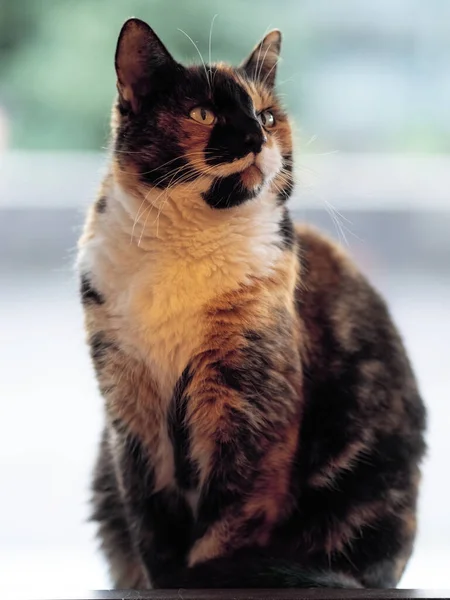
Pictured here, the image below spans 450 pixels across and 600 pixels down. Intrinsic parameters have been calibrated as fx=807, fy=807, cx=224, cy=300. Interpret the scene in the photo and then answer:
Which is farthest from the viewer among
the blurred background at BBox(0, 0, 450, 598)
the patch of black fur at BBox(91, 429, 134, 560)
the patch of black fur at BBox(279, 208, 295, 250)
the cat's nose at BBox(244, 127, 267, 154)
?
the blurred background at BBox(0, 0, 450, 598)

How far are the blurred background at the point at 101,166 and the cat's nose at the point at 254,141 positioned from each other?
0.24 metres

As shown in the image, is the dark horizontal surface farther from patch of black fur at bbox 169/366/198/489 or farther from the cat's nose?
the cat's nose

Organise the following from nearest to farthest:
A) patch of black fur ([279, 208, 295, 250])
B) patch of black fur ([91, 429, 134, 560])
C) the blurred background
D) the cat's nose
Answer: the cat's nose, patch of black fur ([279, 208, 295, 250]), patch of black fur ([91, 429, 134, 560]), the blurred background

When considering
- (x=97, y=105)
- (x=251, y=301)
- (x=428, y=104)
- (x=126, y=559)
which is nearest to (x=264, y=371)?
(x=251, y=301)

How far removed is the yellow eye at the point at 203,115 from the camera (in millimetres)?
1104

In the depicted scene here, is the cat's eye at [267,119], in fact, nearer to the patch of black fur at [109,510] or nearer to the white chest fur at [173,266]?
the white chest fur at [173,266]

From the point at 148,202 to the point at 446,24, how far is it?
37.9 inches

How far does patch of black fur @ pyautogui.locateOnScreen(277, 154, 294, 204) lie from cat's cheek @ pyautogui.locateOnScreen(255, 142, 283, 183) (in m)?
0.03

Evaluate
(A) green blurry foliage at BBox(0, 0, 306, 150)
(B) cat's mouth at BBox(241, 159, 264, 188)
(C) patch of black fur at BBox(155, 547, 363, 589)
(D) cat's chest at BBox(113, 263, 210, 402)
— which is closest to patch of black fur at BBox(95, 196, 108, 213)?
(D) cat's chest at BBox(113, 263, 210, 402)

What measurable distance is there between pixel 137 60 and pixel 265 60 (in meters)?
0.22

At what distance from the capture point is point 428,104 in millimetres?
1787

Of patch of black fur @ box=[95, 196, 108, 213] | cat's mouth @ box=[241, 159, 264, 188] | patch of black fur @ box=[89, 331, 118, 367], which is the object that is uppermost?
cat's mouth @ box=[241, 159, 264, 188]

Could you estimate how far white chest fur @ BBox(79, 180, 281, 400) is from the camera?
1126mm

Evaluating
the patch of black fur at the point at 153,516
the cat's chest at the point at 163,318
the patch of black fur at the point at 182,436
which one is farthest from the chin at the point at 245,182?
the patch of black fur at the point at 153,516
